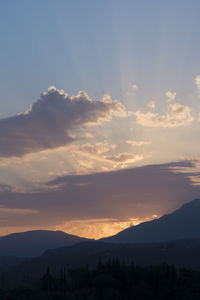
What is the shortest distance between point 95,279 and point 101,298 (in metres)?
13.0

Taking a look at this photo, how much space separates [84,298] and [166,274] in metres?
31.0

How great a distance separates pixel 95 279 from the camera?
11300 centimetres

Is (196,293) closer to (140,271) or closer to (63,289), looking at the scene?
(140,271)

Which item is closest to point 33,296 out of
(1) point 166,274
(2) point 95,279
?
(2) point 95,279

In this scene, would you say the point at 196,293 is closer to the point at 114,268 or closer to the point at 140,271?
the point at 140,271

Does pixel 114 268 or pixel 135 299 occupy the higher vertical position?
pixel 114 268

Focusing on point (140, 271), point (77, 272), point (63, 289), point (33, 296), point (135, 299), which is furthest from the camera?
point (77, 272)

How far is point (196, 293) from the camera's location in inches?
4102

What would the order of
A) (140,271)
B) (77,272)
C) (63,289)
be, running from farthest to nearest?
(77,272), (140,271), (63,289)

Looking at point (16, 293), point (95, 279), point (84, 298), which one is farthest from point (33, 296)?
point (95, 279)

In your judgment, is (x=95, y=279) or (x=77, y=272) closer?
(x=95, y=279)

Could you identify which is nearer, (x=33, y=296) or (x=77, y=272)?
(x=33, y=296)

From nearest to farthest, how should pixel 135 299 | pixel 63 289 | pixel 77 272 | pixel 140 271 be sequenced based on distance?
pixel 135 299 < pixel 63 289 < pixel 140 271 < pixel 77 272

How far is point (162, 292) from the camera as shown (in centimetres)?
10562
